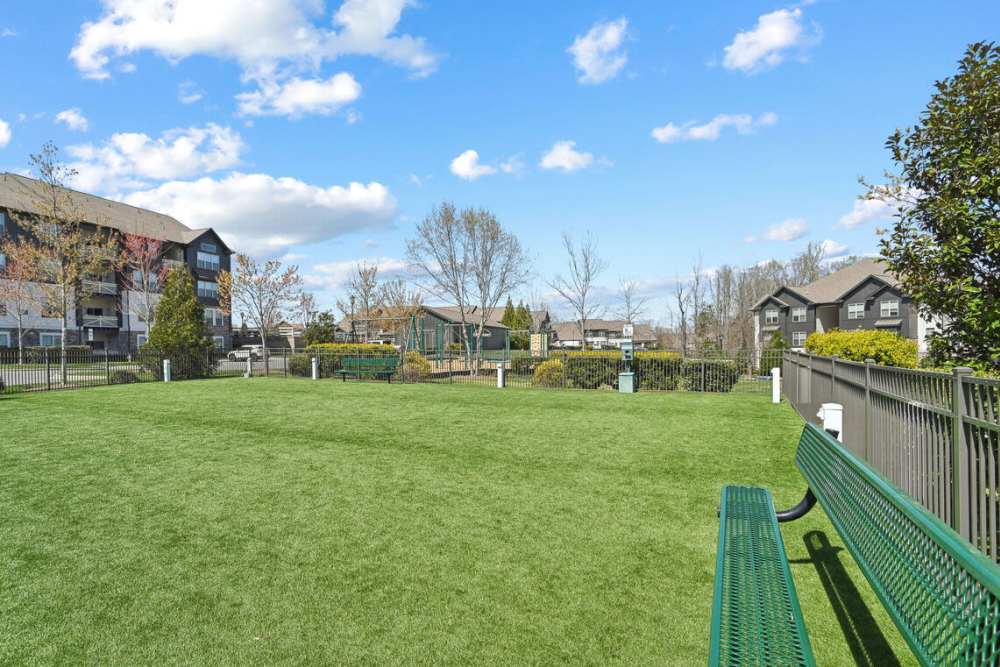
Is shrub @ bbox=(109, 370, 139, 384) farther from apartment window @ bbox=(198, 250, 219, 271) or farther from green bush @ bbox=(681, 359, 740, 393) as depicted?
apartment window @ bbox=(198, 250, 219, 271)

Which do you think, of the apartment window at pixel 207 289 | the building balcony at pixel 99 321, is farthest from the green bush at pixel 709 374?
the apartment window at pixel 207 289

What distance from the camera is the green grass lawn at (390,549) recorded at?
3195mm

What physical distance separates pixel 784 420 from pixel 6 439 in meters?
14.9

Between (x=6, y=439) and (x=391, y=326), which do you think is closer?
(x=6, y=439)

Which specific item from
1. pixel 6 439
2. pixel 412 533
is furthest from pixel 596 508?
pixel 6 439

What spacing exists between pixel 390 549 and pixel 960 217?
5.75m

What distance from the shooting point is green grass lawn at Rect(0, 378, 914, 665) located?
3.20 meters

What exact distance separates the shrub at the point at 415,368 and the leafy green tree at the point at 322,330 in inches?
1171

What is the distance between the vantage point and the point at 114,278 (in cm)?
4762

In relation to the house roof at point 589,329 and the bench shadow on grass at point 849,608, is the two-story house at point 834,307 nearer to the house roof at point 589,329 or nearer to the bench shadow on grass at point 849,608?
the bench shadow on grass at point 849,608

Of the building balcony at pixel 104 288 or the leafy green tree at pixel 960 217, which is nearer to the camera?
the leafy green tree at pixel 960 217

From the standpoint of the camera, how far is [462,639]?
126 inches

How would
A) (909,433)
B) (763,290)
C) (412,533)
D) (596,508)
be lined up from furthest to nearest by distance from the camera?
(763,290) < (596,508) < (412,533) < (909,433)

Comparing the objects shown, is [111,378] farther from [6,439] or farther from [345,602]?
[345,602]
